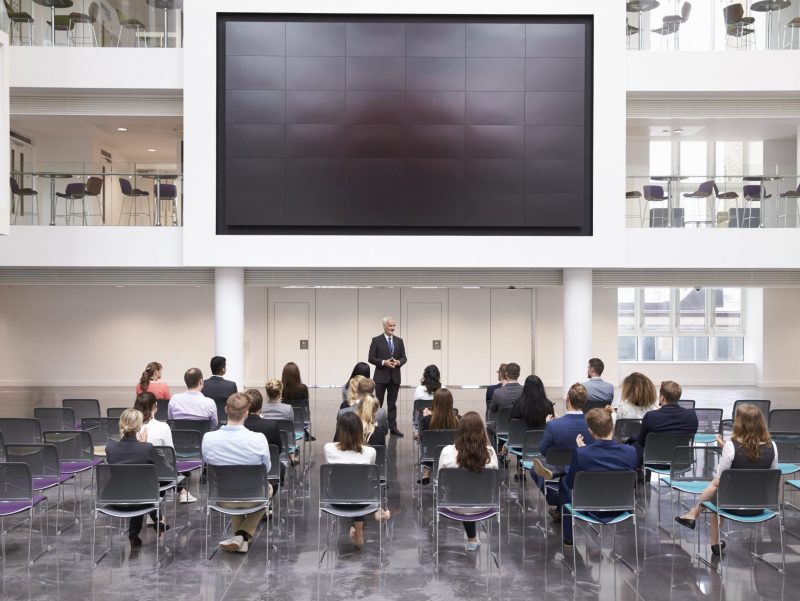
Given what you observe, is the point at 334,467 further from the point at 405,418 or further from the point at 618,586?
the point at 405,418

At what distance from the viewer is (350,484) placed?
6891 millimetres

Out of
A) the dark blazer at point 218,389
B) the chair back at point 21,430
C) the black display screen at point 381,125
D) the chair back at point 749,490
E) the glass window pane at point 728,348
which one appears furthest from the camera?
the glass window pane at point 728,348

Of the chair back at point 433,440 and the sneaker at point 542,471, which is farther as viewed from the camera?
the chair back at point 433,440

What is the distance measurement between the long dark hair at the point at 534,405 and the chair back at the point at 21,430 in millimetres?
5807

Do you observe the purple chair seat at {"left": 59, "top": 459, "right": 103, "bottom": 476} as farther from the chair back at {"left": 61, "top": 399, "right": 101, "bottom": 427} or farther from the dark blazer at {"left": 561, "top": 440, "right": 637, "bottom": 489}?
the dark blazer at {"left": 561, "top": 440, "right": 637, "bottom": 489}

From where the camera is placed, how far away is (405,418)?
16125 mm

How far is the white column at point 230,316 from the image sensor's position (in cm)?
1546

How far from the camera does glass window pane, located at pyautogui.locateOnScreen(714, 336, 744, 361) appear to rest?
22.7 m

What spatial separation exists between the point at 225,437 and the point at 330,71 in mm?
9455

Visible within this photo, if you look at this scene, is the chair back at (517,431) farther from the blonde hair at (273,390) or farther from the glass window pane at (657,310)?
the glass window pane at (657,310)

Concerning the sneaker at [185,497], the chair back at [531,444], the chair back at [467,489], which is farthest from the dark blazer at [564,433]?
the sneaker at [185,497]

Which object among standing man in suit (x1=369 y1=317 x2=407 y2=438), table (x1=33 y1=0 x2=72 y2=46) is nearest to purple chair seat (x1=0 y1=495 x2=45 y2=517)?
standing man in suit (x1=369 y1=317 x2=407 y2=438)

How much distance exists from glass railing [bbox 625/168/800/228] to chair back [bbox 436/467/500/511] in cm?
1013

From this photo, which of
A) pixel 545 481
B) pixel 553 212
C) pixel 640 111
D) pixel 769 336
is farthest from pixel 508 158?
pixel 769 336
